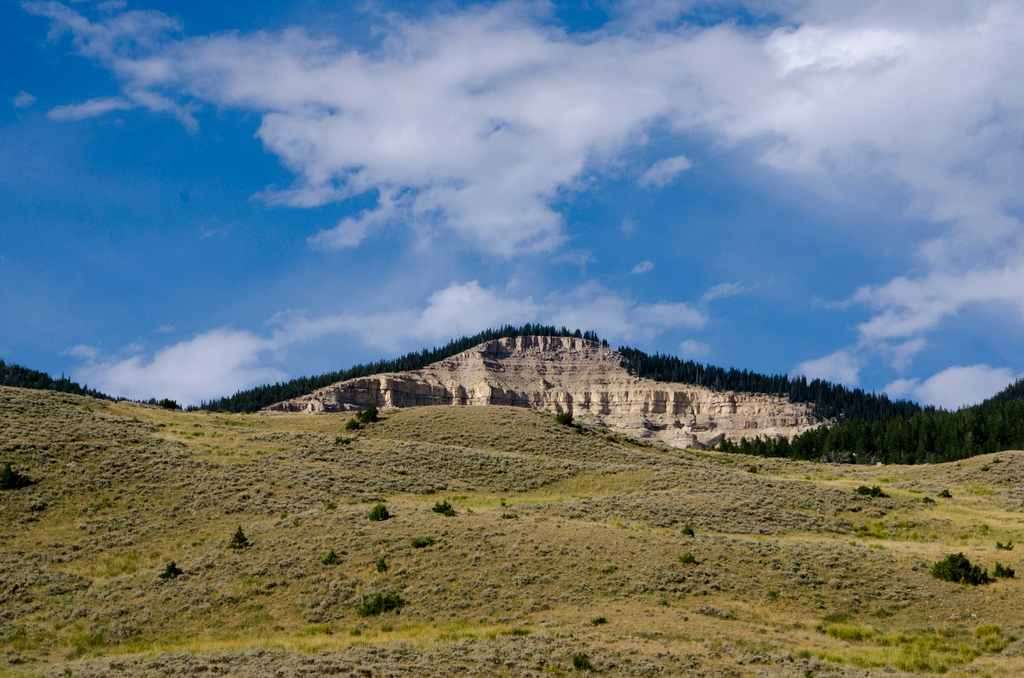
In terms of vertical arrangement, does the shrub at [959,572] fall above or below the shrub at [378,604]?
above

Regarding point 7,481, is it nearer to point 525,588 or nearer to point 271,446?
point 271,446

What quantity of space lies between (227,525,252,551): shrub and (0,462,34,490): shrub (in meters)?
14.6

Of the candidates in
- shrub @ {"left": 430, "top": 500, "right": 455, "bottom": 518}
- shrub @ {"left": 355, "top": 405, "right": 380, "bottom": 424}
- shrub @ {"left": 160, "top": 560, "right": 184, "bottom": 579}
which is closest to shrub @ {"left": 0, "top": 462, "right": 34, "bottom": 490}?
shrub @ {"left": 160, "top": 560, "right": 184, "bottom": 579}

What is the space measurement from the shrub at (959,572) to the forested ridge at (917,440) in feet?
241

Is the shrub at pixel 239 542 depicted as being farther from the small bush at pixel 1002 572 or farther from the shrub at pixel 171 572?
the small bush at pixel 1002 572

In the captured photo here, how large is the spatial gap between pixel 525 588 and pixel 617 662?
24.7 ft

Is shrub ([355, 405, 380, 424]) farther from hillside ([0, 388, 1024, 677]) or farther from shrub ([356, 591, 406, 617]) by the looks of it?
shrub ([356, 591, 406, 617])

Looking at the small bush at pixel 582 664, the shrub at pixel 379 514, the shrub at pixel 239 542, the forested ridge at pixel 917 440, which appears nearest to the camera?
the small bush at pixel 582 664

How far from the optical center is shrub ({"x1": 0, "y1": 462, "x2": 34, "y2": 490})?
47.9m

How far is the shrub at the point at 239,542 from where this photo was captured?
1560 inches

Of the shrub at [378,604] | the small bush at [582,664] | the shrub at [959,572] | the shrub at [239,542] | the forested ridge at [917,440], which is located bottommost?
the small bush at [582,664]

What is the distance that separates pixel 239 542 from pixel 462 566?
388 inches

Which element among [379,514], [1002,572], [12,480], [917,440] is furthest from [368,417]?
[917,440]

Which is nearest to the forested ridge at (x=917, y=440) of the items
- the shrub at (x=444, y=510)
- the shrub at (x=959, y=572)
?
the shrub at (x=959, y=572)
